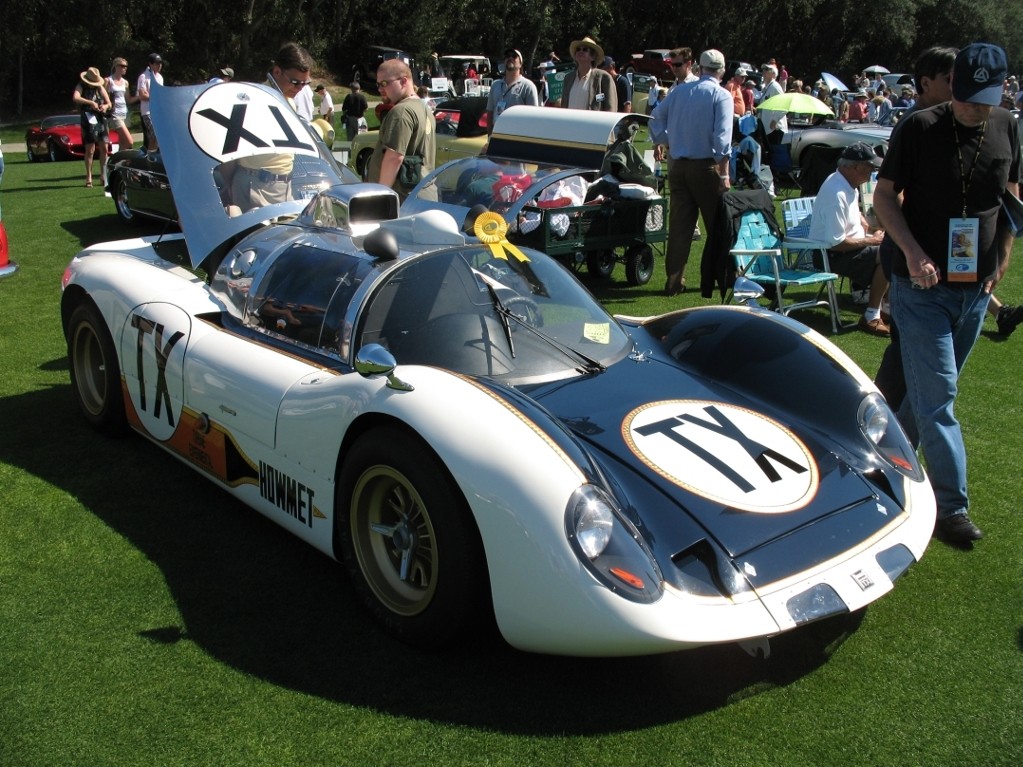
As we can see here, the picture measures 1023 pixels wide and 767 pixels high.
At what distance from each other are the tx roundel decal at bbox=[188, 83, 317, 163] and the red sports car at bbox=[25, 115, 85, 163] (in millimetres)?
14388

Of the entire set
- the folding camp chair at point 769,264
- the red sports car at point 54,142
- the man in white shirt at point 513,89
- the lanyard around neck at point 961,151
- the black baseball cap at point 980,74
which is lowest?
the folding camp chair at point 769,264

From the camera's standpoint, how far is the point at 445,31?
139 feet

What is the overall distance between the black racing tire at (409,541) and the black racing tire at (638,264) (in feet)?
19.0

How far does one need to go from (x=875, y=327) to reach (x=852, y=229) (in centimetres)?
81

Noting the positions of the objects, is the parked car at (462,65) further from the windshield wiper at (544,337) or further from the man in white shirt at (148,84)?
the windshield wiper at (544,337)

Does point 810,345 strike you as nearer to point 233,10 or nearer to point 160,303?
point 160,303

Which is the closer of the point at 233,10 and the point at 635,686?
the point at 635,686

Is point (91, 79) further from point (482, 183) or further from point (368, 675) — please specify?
point (368, 675)

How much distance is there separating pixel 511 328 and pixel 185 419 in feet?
4.93

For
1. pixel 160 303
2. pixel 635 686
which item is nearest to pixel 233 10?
pixel 160 303

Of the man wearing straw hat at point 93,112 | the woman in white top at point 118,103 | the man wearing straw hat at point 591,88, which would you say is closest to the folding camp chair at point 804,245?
the man wearing straw hat at point 591,88

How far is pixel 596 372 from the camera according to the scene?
376 centimetres

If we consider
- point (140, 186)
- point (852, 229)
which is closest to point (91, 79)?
point (140, 186)

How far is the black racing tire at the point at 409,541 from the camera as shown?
286cm
